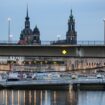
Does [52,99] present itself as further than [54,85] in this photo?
No

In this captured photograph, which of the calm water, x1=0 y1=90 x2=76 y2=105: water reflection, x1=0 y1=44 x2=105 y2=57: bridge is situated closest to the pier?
x1=0 y1=90 x2=76 y2=105: water reflection

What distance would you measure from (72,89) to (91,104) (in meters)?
59.7

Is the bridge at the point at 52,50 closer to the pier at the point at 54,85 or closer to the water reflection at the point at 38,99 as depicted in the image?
the water reflection at the point at 38,99

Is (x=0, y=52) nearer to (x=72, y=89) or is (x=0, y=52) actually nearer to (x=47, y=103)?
(x=47, y=103)

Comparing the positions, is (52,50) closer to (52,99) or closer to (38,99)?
(52,99)

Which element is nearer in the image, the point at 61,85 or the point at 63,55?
the point at 63,55

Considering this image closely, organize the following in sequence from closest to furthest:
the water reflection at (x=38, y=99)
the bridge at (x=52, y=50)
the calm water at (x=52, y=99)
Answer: the bridge at (x=52, y=50) → the water reflection at (x=38, y=99) → the calm water at (x=52, y=99)

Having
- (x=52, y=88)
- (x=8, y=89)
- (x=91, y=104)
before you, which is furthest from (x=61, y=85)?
(x=91, y=104)

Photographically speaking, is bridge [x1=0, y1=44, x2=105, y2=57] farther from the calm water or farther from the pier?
the pier

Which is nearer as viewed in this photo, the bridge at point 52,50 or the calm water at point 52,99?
the bridge at point 52,50

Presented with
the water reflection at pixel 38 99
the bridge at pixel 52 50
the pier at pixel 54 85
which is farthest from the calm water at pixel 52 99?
the pier at pixel 54 85

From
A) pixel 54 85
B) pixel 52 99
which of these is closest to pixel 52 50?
pixel 52 99

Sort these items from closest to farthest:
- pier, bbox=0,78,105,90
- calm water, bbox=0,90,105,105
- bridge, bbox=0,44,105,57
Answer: bridge, bbox=0,44,105,57
calm water, bbox=0,90,105,105
pier, bbox=0,78,105,90

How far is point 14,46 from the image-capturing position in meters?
90.9
